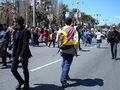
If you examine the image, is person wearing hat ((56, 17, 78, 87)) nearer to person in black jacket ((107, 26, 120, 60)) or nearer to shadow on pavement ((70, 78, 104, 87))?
shadow on pavement ((70, 78, 104, 87))

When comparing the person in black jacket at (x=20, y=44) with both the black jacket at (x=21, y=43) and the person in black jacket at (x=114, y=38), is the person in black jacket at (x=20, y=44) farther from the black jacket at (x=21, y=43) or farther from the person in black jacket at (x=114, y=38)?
the person in black jacket at (x=114, y=38)

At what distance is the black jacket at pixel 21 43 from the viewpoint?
18.8 ft

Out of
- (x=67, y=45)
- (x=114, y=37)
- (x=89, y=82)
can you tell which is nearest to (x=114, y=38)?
→ (x=114, y=37)

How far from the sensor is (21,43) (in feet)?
19.1

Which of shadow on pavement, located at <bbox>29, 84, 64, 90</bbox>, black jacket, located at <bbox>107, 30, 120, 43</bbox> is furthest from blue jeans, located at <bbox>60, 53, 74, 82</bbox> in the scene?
black jacket, located at <bbox>107, 30, 120, 43</bbox>

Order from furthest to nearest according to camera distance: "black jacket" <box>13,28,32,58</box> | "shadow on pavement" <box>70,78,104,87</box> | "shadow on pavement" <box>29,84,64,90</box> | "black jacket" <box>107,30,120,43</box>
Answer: "black jacket" <box>107,30,120,43</box> < "shadow on pavement" <box>70,78,104,87</box> < "shadow on pavement" <box>29,84,64,90</box> < "black jacket" <box>13,28,32,58</box>

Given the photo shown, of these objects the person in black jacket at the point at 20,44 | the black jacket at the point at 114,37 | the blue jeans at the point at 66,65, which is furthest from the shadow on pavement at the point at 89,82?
the black jacket at the point at 114,37

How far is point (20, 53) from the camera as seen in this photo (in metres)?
5.75

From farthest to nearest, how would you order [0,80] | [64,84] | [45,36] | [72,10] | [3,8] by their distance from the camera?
1. [72,10]
2. [3,8]
3. [45,36]
4. [0,80]
5. [64,84]

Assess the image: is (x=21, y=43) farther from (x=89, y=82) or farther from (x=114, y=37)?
(x=114, y=37)

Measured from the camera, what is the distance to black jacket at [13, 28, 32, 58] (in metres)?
5.74

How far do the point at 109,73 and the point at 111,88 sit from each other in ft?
7.10

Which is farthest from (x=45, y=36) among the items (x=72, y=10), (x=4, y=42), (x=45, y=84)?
(x=72, y=10)

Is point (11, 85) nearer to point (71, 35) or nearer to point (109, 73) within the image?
point (71, 35)
